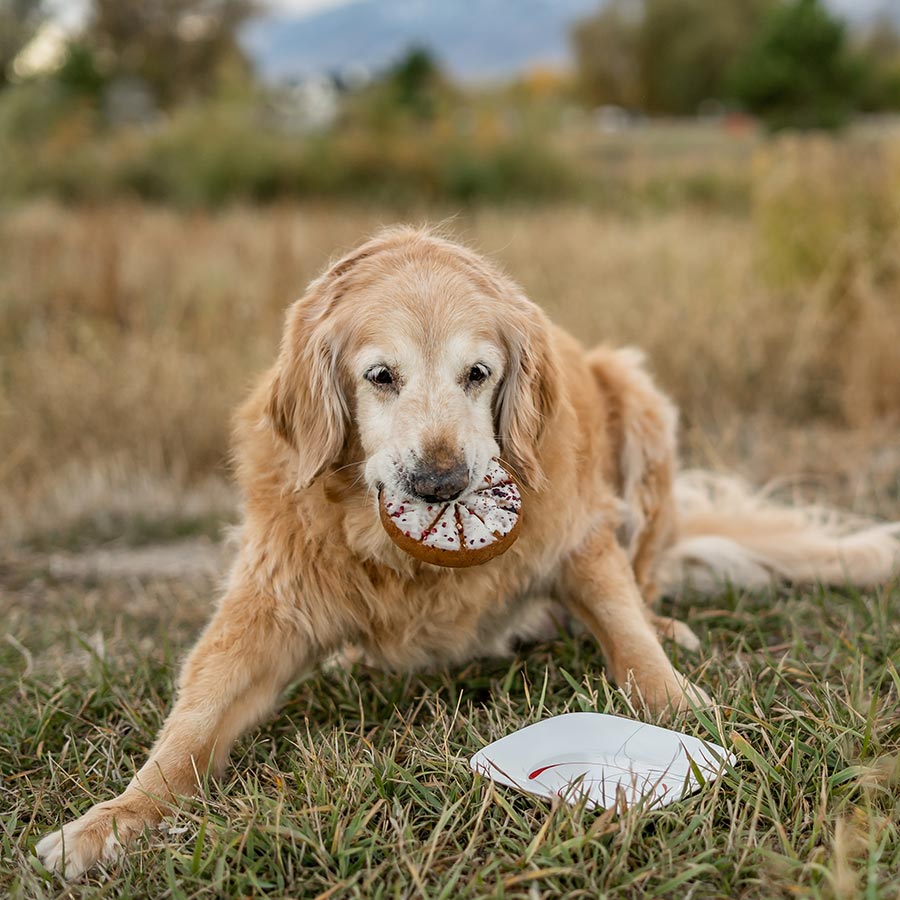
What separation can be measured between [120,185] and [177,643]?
1469 cm

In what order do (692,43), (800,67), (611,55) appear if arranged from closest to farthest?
(800,67)
(692,43)
(611,55)

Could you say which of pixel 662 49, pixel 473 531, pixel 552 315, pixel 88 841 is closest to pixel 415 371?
pixel 473 531

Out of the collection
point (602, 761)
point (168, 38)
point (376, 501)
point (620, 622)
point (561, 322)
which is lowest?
point (602, 761)

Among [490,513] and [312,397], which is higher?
[312,397]

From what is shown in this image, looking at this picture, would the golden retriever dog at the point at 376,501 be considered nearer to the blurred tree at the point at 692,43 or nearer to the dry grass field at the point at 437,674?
the dry grass field at the point at 437,674

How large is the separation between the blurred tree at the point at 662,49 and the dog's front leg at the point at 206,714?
44.6m

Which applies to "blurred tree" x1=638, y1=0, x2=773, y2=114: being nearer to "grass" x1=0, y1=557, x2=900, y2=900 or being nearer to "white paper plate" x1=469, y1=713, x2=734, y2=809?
"grass" x1=0, y1=557, x2=900, y2=900

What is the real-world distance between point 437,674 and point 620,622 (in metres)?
0.59

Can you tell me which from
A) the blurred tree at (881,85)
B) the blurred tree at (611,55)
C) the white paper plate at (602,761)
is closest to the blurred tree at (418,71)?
the blurred tree at (611,55)

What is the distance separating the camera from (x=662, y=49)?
45688 mm

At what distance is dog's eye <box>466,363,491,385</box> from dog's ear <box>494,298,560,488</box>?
0.11 m

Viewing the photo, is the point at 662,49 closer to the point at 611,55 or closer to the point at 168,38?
the point at 611,55

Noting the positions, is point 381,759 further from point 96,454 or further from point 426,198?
point 426,198

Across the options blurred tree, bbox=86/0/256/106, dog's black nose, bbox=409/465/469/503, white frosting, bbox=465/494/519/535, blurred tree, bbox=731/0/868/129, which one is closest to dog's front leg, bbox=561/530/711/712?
white frosting, bbox=465/494/519/535
